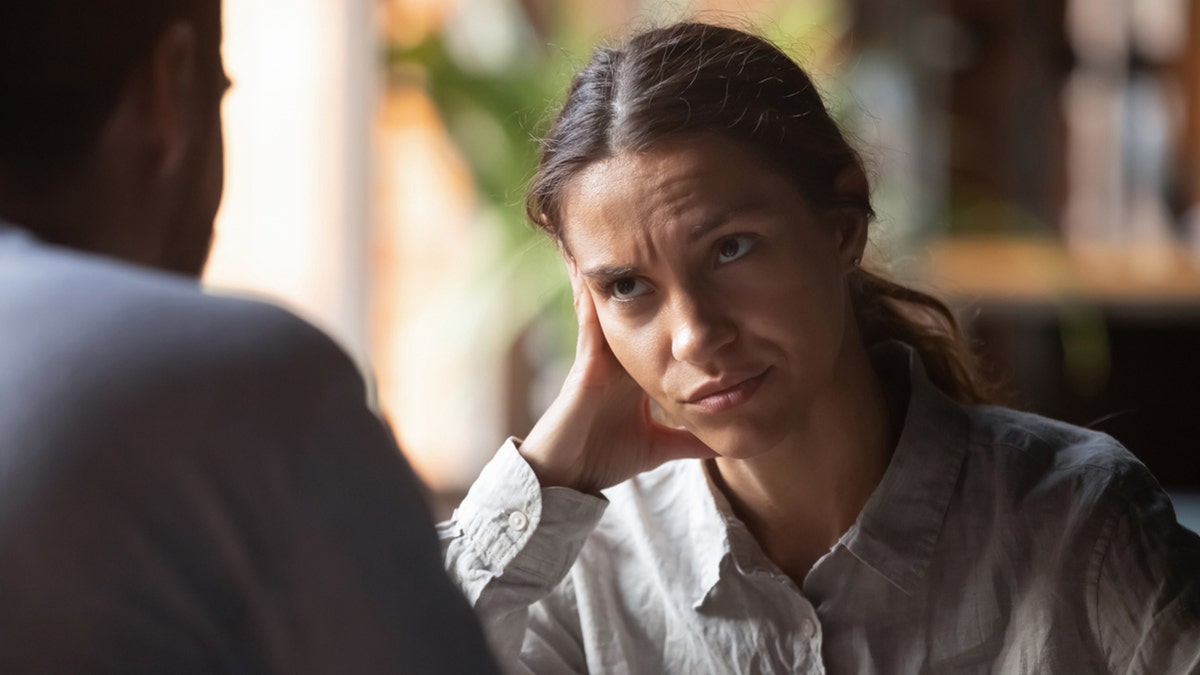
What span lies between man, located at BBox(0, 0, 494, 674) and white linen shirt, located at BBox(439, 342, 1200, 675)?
428 millimetres

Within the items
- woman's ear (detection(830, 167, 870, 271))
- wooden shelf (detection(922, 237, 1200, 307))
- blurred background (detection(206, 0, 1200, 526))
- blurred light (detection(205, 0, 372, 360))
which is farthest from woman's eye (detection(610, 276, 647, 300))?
wooden shelf (detection(922, 237, 1200, 307))

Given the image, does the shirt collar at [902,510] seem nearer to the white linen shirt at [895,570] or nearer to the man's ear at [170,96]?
the white linen shirt at [895,570]

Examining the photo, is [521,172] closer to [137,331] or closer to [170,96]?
[170,96]

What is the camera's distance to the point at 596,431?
1.21 metres

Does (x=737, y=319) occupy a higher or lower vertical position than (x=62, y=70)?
lower

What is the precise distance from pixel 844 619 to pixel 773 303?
0.26 metres

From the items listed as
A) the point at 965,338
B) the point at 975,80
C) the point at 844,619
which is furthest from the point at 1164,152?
the point at 844,619

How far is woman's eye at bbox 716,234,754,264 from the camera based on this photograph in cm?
107

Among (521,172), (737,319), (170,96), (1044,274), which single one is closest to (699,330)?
(737,319)

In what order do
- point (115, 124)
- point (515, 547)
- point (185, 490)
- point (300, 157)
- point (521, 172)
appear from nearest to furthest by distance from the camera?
point (185, 490) → point (115, 124) → point (515, 547) → point (521, 172) → point (300, 157)

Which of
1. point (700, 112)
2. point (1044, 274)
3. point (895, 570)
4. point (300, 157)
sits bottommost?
point (1044, 274)

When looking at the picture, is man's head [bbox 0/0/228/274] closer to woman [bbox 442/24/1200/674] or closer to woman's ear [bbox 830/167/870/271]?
woman [bbox 442/24/1200/674]

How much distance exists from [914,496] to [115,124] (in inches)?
26.4

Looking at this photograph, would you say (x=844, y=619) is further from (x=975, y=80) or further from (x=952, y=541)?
(x=975, y=80)
